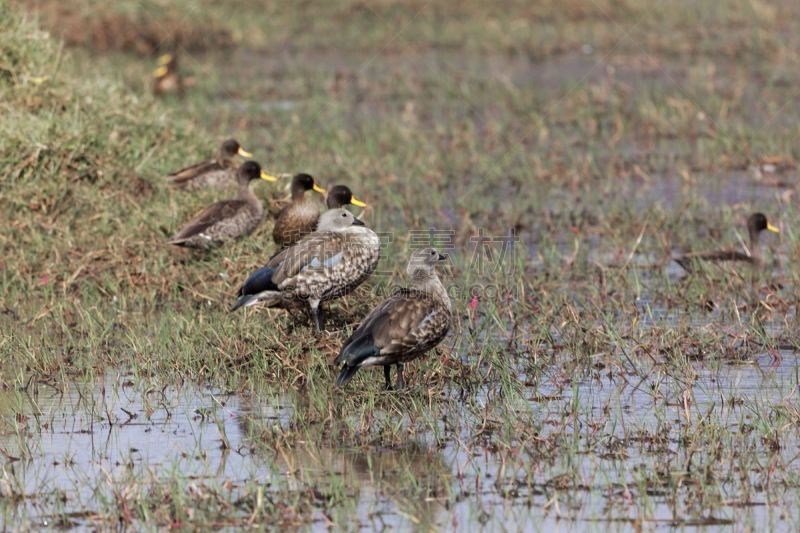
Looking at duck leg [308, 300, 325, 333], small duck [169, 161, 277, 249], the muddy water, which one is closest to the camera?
the muddy water

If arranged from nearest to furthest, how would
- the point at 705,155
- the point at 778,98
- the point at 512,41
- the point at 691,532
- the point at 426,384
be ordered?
the point at 691,532
the point at 426,384
the point at 705,155
the point at 778,98
the point at 512,41

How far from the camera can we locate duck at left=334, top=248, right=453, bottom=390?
7688 mm

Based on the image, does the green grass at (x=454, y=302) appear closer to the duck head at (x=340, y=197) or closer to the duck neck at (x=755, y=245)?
the duck neck at (x=755, y=245)

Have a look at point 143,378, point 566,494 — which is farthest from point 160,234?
point 566,494

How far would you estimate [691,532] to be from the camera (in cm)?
576

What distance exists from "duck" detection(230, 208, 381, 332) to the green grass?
217 millimetres

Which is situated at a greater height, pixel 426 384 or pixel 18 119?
pixel 18 119

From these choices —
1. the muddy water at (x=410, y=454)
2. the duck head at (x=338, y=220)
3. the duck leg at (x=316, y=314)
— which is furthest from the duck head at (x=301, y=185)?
the muddy water at (x=410, y=454)

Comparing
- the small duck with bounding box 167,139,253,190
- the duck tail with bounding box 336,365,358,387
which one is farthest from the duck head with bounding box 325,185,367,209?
the duck tail with bounding box 336,365,358,387

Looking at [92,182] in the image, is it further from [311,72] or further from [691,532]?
[311,72]

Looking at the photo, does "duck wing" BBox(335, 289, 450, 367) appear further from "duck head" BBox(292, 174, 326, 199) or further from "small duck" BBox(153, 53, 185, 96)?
"small duck" BBox(153, 53, 185, 96)

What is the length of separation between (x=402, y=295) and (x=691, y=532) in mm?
2814

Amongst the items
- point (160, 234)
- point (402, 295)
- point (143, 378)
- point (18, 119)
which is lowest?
point (143, 378)

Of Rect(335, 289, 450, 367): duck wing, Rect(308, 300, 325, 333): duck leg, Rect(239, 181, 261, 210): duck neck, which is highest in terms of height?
Rect(239, 181, 261, 210): duck neck
